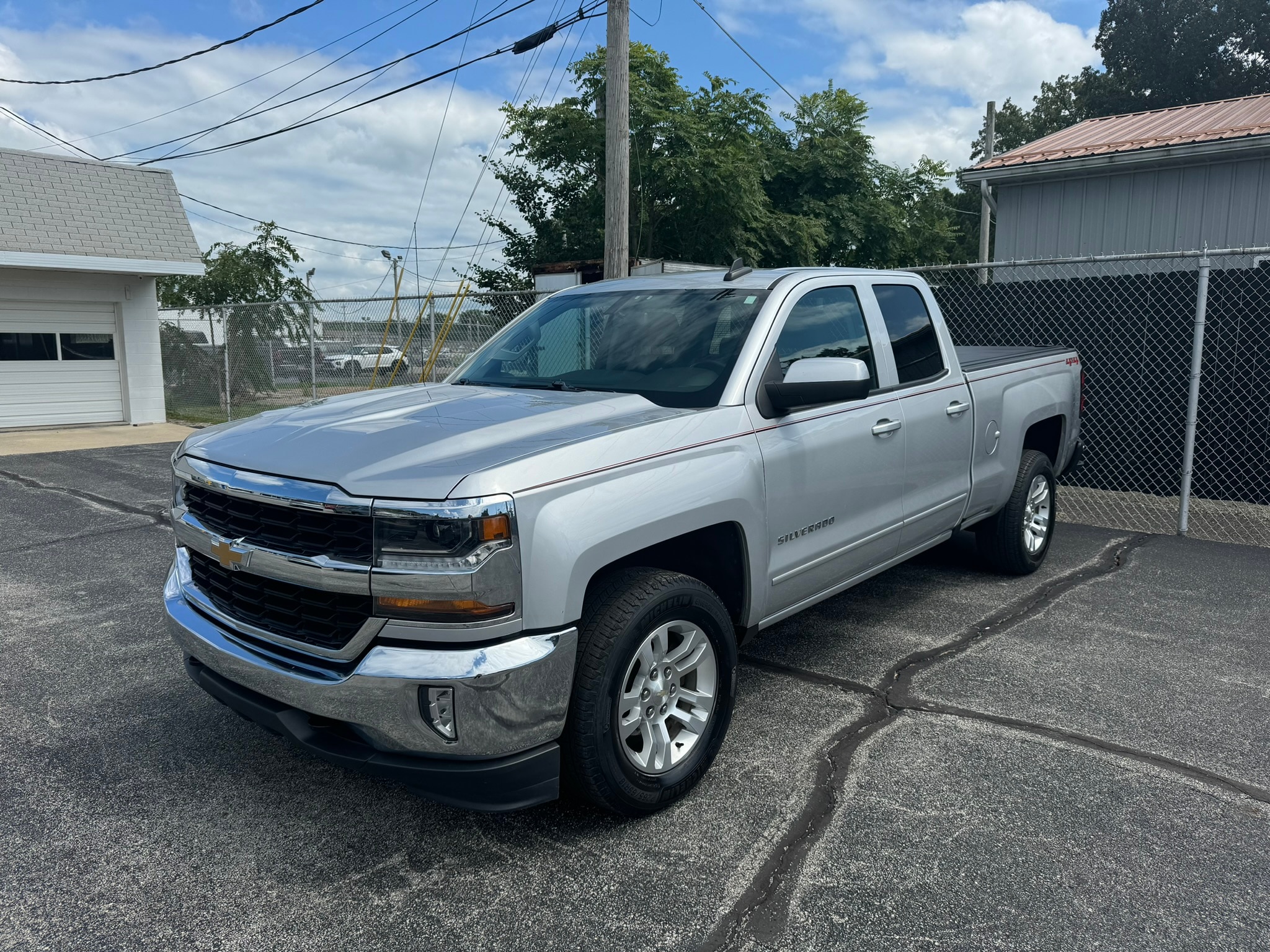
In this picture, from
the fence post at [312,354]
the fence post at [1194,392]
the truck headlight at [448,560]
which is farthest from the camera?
the fence post at [312,354]

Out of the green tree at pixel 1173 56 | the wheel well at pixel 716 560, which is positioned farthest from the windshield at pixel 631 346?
the green tree at pixel 1173 56

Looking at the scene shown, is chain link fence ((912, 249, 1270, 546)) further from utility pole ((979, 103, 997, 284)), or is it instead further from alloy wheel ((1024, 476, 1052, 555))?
alloy wheel ((1024, 476, 1052, 555))

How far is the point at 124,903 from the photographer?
2.82 meters

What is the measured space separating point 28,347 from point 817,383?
16516 mm

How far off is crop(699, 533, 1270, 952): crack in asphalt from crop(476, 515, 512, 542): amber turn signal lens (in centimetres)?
127

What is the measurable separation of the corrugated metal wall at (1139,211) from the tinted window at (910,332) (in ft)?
26.7

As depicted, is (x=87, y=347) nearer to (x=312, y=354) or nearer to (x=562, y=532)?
(x=312, y=354)

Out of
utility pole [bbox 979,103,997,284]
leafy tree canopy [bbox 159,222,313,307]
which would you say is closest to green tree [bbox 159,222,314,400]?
leafy tree canopy [bbox 159,222,313,307]

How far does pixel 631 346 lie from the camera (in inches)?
166

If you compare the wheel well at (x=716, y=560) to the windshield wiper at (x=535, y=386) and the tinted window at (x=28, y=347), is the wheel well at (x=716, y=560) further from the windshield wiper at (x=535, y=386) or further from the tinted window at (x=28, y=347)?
the tinted window at (x=28, y=347)

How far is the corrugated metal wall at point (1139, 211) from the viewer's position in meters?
11.0

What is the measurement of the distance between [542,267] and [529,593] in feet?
33.8

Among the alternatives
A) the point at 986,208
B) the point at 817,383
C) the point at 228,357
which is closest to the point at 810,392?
the point at 817,383

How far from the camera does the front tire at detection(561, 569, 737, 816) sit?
2973 mm
